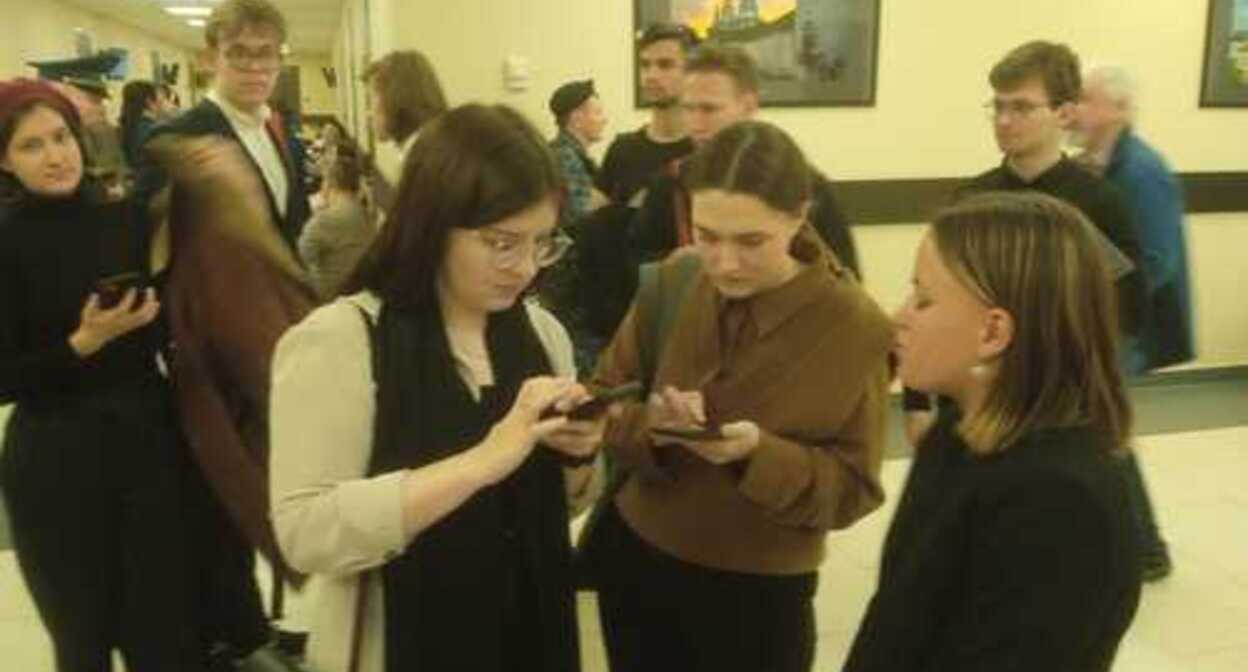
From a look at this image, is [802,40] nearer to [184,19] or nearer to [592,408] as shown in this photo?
[592,408]

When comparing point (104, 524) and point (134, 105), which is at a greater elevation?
point (134, 105)

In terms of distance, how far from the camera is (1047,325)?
3.87ft

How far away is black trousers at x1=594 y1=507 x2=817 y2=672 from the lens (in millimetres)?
1713

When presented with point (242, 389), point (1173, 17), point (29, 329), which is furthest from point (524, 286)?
point (1173, 17)

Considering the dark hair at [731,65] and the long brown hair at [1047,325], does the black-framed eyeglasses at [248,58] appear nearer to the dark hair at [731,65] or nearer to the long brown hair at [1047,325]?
the dark hair at [731,65]

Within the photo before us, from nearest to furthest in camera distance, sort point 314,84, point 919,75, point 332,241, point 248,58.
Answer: point 248,58 → point 332,241 → point 919,75 → point 314,84

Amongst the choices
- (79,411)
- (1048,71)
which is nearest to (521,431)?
(79,411)

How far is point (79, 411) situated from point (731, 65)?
164 cm

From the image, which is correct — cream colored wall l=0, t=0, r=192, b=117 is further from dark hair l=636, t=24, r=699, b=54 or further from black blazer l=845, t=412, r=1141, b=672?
black blazer l=845, t=412, r=1141, b=672

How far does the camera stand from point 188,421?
217 centimetres

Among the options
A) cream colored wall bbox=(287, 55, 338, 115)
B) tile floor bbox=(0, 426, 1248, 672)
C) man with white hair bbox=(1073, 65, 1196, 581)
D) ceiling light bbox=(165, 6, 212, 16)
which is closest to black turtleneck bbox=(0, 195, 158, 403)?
tile floor bbox=(0, 426, 1248, 672)

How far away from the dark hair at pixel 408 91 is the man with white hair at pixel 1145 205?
1.92 m

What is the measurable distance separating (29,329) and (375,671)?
1.13 metres

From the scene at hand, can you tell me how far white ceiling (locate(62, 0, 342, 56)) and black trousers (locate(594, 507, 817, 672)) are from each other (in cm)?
1194
